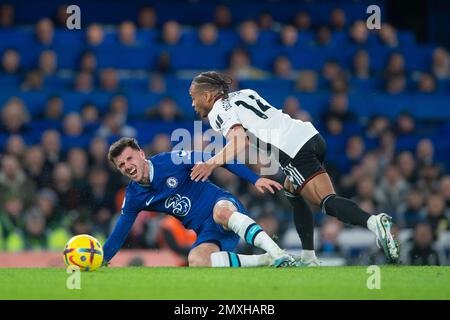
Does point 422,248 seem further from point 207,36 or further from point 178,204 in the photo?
point 207,36

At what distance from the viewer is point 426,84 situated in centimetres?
1459

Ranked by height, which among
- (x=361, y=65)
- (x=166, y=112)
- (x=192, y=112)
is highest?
(x=361, y=65)

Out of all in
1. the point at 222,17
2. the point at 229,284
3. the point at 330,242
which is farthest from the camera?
the point at 222,17

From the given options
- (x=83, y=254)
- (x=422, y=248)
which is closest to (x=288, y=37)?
(x=422, y=248)

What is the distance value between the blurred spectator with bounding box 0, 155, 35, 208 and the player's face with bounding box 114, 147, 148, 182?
3615 mm

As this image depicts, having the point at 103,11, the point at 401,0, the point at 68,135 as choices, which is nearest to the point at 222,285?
the point at 68,135

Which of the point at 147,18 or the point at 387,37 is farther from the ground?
the point at 147,18

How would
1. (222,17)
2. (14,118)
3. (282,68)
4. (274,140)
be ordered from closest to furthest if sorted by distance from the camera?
(274,140) → (14,118) → (282,68) → (222,17)

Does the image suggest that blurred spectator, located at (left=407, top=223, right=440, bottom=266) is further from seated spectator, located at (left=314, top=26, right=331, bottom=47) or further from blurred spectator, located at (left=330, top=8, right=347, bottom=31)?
blurred spectator, located at (left=330, top=8, right=347, bottom=31)

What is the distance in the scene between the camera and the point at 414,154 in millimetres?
13633

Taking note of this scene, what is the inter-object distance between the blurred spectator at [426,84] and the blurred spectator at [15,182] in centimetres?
655

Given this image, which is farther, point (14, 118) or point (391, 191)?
point (391, 191)

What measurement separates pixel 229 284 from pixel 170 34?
27.3 ft

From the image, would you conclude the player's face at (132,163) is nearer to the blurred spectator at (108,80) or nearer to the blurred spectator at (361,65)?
the blurred spectator at (108,80)
